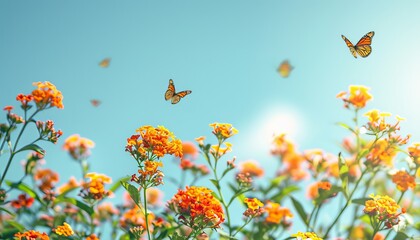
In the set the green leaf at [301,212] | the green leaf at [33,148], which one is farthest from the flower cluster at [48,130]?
the green leaf at [301,212]

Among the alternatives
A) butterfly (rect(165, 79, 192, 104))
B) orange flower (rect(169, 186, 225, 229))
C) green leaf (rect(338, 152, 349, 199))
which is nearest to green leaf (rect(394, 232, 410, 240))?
green leaf (rect(338, 152, 349, 199))

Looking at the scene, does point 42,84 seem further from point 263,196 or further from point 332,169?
point 332,169

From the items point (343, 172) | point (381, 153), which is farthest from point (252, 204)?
point (381, 153)

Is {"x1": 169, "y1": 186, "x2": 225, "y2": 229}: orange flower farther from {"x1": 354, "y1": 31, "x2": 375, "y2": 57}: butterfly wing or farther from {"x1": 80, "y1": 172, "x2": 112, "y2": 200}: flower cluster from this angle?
{"x1": 354, "y1": 31, "x2": 375, "y2": 57}: butterfly wing

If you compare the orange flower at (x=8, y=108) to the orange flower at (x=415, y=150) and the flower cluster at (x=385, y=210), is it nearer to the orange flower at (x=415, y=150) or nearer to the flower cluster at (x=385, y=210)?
the flower cluster at (x=385, y=210)

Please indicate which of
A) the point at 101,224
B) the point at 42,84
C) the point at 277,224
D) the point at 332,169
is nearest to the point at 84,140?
the point at 101,224
